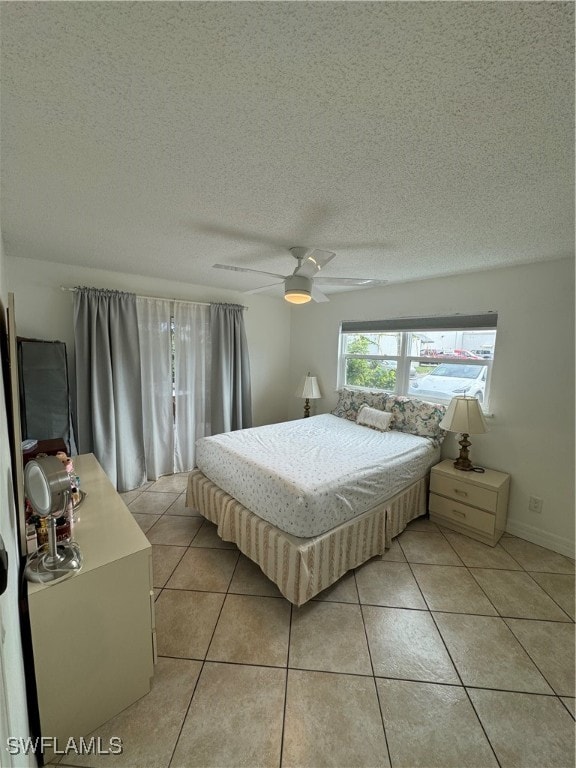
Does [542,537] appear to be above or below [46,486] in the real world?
below

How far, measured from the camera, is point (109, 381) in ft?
9.39

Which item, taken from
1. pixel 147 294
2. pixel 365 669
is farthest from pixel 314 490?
pixel 147 294

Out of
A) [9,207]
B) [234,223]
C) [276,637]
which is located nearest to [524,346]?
[234,223]

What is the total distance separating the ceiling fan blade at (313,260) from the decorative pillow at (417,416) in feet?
5.89

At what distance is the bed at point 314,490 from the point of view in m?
1.74

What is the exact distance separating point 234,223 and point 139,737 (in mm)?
2451

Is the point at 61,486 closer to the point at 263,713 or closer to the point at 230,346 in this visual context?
the point at 263,713

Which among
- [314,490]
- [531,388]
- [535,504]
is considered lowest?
[535,504]

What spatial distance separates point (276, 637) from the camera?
158cm

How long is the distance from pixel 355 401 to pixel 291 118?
293 cm

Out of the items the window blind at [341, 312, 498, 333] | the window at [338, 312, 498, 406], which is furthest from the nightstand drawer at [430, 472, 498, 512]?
the window blind at [341, 312, 498, 333]

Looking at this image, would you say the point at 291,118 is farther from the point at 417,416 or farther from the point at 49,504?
the point at 417,416

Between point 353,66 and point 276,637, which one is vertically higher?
point 353,66

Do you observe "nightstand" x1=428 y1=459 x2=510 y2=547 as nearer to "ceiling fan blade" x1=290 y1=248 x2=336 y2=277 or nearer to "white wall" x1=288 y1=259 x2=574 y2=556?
"white wall" x1=288 y1=259 x2=574 y2=556
